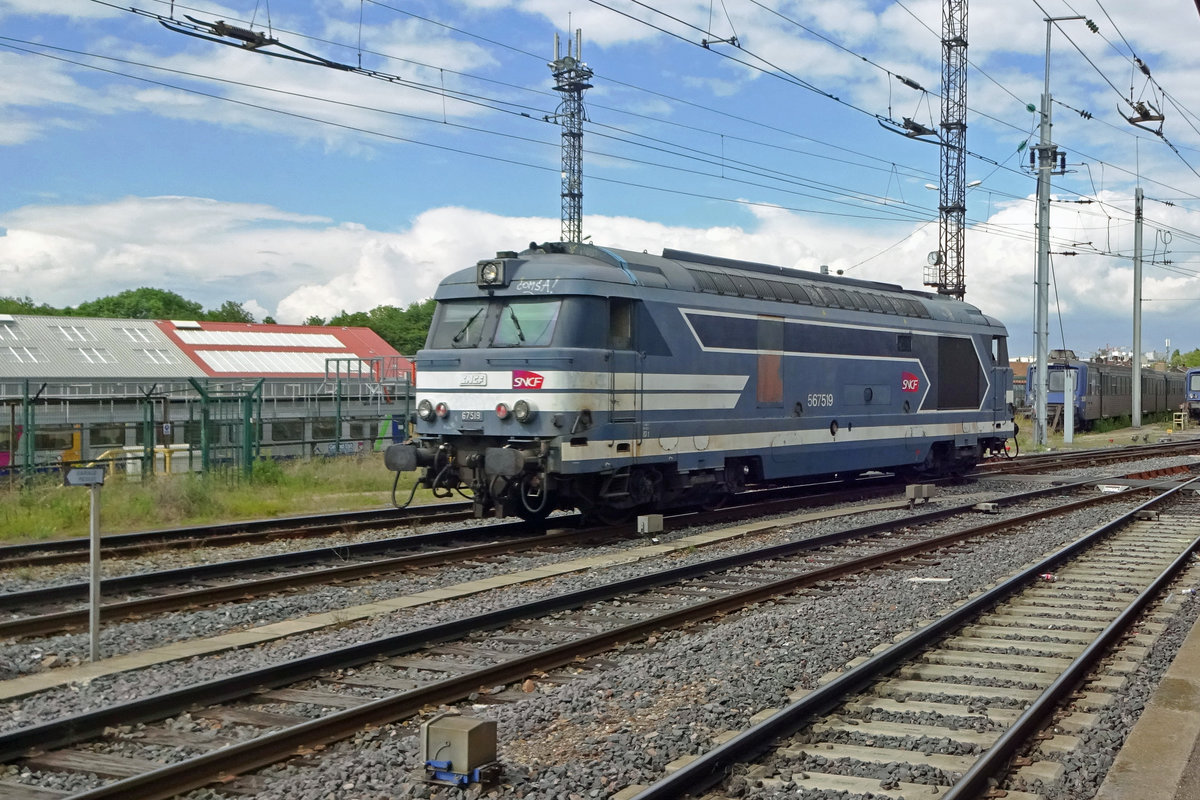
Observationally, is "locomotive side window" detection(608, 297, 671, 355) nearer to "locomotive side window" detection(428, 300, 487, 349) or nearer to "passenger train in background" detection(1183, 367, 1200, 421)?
"locomotive side window" detection(428, 300, 487, 349)

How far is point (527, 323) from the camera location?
13625mm

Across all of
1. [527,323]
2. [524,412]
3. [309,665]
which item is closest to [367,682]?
[309,665]

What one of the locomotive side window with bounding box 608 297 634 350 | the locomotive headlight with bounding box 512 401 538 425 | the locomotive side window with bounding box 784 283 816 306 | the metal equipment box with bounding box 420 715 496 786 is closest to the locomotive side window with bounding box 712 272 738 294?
the locomotive side window with bounding box 784 283 816 306

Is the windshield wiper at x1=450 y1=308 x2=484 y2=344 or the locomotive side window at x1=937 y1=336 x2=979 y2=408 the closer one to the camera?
the windshield wiper at x1=450 y1=308 x2=484 y2=344

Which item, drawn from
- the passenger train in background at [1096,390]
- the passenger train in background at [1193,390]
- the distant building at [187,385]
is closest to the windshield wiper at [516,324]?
the distant building at [187,385]

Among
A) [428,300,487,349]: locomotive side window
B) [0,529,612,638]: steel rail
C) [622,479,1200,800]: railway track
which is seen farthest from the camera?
[428,300,487,349]: locomotive side window

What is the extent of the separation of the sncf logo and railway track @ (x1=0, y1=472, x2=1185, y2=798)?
2987 millimetres

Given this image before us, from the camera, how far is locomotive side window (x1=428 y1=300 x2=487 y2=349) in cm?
1410

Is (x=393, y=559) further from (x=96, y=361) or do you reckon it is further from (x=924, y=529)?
(x=96, y=361)

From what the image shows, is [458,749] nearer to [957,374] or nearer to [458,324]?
[458,324]

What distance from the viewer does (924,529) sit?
50.3 feet

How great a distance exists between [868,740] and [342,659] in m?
3.54

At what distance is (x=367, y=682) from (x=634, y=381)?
7310 mm

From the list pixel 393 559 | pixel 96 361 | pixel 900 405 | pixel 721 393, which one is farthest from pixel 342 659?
pixel 96 361
